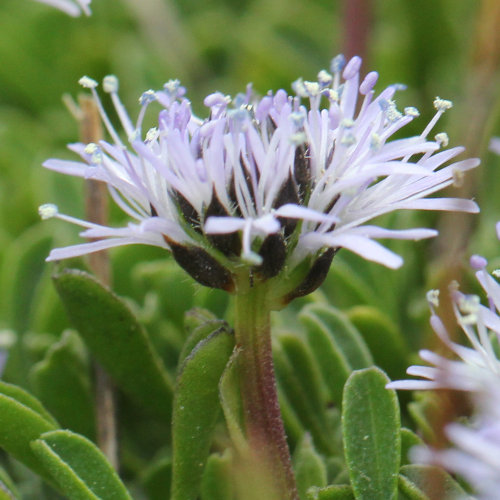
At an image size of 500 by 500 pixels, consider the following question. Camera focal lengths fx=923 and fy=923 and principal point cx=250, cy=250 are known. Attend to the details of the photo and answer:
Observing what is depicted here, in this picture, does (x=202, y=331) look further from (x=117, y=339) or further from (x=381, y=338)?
(x=381, y=338)

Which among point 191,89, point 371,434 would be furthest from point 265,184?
point 191,89

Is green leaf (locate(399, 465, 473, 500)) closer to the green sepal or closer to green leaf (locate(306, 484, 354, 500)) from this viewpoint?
green leaf (locate(306, 484, 354, 500))

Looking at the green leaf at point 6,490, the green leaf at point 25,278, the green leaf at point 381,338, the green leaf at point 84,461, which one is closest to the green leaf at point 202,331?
the green leaf at point 84,461

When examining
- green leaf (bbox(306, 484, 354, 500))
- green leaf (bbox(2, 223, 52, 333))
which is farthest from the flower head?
green leaf (bbox(2, 223, 52, 333))

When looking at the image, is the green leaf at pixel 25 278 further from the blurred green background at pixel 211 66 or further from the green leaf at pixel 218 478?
the green leaf at pixel 218 478

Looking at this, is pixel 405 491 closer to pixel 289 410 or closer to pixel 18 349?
pixel 289 410
